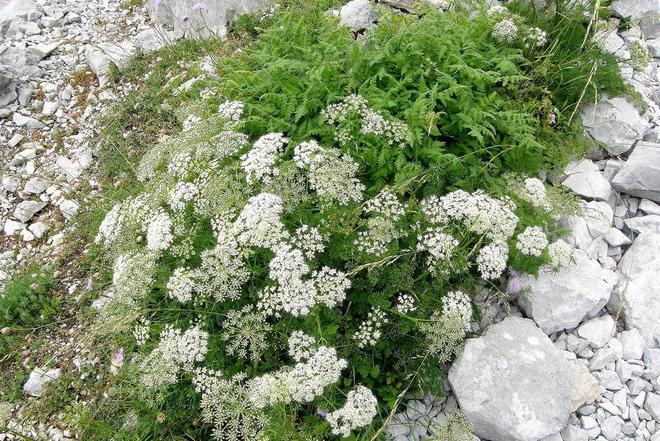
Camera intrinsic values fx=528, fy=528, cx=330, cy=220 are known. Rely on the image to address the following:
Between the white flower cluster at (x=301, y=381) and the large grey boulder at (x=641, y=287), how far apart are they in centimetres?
281

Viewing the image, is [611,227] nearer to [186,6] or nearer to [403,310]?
[403,310]

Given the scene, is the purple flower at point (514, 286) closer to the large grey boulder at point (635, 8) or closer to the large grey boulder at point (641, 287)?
the large grey boulder at point (641, 287)

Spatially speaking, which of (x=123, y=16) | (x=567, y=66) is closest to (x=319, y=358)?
(x=567, y=66)

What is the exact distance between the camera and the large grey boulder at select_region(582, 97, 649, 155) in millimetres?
5746

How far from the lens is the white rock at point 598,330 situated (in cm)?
470

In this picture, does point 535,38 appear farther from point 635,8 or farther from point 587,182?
point 635,8

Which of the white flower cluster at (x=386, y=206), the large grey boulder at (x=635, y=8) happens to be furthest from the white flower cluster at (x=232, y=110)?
the large grey boulder at (x=635, y=8)

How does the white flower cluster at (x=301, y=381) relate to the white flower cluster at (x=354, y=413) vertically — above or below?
above

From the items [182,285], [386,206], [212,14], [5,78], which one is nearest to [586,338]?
[386,206]

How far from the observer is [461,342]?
14.7ft

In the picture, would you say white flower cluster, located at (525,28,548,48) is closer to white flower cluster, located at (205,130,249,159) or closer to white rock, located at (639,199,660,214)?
white rock, located at (639,199,660,214)

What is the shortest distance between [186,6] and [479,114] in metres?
6.23

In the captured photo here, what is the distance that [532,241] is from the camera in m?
4.33

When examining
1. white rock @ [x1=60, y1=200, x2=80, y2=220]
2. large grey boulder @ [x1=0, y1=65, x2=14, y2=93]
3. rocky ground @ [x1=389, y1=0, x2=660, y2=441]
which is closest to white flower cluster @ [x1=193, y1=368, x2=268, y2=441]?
rocky ground @ [x1=389, y1=0, x2=660, y2=441]
